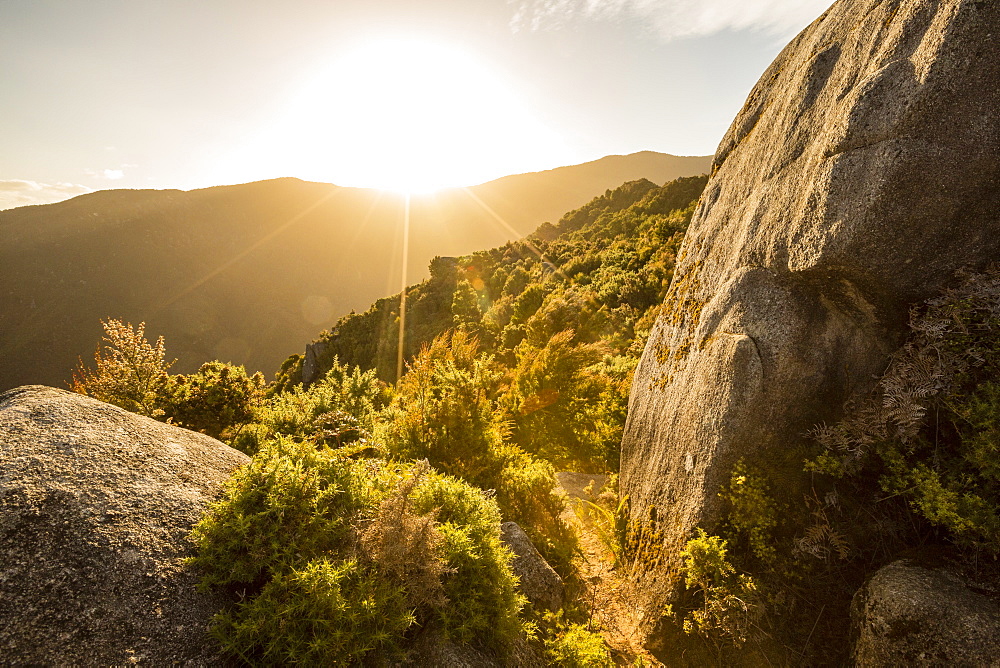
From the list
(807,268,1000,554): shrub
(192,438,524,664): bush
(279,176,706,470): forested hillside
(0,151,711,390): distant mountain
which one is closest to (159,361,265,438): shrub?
(279,176,706,470): forested hillside

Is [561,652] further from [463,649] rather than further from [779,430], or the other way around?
[779,430]

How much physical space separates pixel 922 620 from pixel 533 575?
13.0 ft

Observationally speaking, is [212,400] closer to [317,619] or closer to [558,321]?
[317,619]

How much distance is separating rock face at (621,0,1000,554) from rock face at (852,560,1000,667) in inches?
49.7

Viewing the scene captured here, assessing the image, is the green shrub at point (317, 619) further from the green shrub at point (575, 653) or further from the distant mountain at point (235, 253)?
the distant mountain at point (235, 253)

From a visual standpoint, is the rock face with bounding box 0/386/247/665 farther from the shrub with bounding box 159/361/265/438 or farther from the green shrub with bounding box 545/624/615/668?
the shrub with bounding box 159/361/265/438

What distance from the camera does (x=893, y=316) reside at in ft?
13.6

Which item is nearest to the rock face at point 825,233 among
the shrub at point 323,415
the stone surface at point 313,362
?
the shrub at point 323,415

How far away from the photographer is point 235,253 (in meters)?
98.0

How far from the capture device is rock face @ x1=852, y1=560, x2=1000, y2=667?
3.08 m

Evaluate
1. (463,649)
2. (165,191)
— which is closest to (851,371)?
(463,649)

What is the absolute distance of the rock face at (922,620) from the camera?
121 inches

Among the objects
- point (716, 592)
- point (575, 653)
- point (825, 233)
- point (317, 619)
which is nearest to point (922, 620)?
point (716, 592)

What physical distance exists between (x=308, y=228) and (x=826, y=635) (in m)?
129
